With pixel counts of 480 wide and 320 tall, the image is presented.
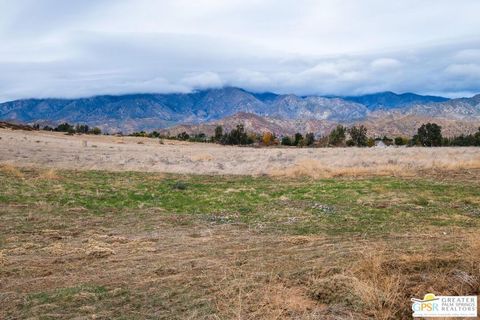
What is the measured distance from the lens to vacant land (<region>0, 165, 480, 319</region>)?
7879 mm

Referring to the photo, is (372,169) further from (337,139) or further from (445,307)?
(337,139)

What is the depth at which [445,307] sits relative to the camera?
21.5ft

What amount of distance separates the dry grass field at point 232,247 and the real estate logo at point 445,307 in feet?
1.91

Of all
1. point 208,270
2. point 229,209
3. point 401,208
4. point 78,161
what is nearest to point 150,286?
point 208,270

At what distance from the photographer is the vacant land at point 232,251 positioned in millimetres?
7879

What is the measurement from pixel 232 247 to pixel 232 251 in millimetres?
563

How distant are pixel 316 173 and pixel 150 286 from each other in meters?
26.1

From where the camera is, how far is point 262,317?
725cm

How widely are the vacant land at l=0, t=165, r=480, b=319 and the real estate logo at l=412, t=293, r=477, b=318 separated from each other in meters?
0.54

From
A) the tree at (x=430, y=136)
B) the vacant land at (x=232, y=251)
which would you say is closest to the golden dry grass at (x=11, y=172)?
the vacant land at (x=232, y=251)

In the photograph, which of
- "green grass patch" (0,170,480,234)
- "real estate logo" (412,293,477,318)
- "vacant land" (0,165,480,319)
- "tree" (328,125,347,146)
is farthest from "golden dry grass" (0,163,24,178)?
"tree" (328,125,347,146)

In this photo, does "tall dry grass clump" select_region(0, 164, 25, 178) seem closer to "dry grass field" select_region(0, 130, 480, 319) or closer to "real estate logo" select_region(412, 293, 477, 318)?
"dry grass field" select_region(0, 130, 480, 319)

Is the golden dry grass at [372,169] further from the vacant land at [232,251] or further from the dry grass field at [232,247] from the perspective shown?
the vacant land at [232,251]

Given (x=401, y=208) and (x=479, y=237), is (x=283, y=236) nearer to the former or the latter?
(x=479, y=237)
